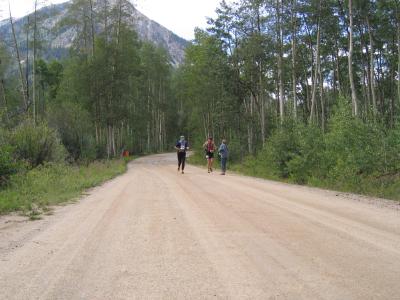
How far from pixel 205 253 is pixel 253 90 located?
28.9 metres

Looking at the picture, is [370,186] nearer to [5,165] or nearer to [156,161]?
[5,165]

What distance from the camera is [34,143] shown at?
18.7 metres

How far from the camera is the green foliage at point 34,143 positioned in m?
18.2

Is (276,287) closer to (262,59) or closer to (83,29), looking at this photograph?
(262,59)

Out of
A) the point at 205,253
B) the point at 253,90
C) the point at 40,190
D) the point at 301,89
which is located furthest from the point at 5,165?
the point at 301,89

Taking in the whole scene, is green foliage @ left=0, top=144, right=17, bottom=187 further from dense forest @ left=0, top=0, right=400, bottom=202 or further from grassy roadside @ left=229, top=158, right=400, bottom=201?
grassy roadside @ left=229, top=158, right=400, bottom=201

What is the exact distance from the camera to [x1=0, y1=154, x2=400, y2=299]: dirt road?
4.09 meters

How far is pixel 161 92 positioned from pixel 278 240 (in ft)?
207

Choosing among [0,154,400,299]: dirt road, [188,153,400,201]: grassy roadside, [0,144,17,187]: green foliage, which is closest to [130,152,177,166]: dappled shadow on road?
[188,153,400,201]: grassy roadside

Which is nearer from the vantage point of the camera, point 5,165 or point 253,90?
point 5,165

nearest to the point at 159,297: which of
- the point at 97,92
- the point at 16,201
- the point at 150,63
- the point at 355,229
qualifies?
the point at 355,229

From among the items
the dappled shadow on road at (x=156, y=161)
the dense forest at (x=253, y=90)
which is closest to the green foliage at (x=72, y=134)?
the dense forest at (x=253, y=90)

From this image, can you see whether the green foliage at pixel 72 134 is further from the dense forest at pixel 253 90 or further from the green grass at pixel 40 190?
the green grass at pixel 40 190

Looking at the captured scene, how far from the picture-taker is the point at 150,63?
60688 millimetres
